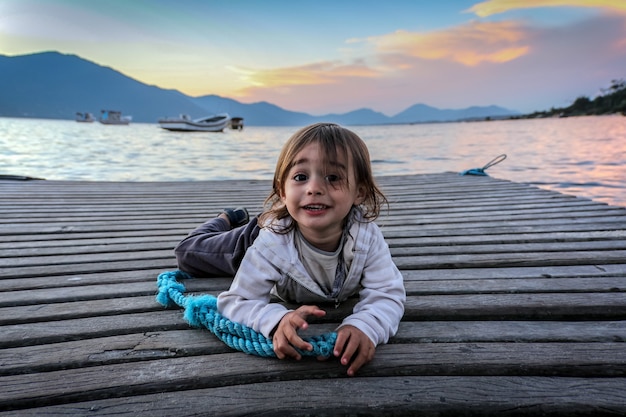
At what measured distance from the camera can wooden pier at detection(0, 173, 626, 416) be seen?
1.25 m

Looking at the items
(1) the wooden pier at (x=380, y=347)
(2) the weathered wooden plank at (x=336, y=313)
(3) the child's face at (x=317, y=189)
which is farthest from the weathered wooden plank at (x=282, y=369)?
(3) the child's face at (x=317, y=189)

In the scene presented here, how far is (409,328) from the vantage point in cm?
169

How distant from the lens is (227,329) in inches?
62.9

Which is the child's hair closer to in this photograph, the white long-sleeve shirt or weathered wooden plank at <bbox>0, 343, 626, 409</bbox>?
the white long-sleeve shirt

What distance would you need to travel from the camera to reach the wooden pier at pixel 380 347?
4.11 ft

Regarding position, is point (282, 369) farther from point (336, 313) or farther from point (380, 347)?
point (336, 313)

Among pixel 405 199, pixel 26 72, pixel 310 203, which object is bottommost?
pixel 405 199

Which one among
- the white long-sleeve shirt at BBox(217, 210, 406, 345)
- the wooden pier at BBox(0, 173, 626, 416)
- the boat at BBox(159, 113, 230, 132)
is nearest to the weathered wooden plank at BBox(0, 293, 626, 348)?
the wooden pier at BBox(0, 173, 626, 416)

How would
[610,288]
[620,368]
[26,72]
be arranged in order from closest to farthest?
[620,368] → [610,288] → [26,72]

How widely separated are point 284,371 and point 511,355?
81cm

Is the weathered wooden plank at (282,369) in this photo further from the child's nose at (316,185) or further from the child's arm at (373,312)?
the child's nose at (316,185)

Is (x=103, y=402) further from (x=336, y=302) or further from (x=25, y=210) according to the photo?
(x=25, y=210)

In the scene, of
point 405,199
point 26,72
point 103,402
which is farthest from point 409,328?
point 26,72

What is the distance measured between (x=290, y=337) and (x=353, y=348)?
0.22m
